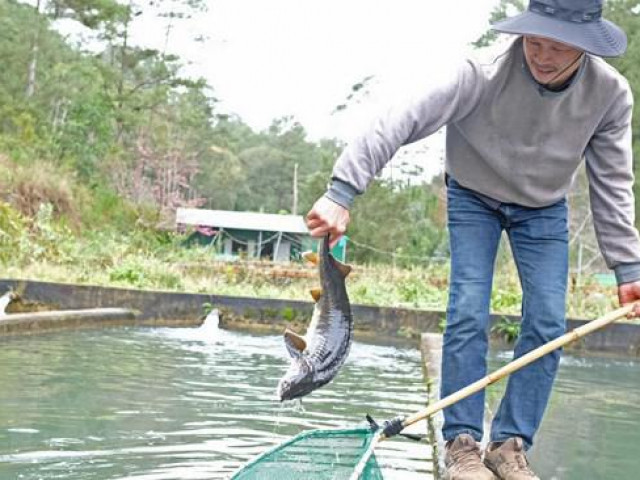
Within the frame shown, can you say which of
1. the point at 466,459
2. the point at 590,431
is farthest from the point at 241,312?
the point at 466,459

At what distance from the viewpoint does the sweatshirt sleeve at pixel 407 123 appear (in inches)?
108

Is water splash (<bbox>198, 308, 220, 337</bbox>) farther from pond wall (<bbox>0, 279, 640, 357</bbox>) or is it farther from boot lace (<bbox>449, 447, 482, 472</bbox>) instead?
boot lace (<bbox>449, 447, 482, 472</bbox>)

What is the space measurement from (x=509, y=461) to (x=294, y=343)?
86cm

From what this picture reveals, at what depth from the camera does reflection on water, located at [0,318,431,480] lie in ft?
12.2

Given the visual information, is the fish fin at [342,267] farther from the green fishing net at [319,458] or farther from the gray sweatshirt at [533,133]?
the green fishing net at [319,458]

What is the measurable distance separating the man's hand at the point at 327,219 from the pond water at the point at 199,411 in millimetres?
1233

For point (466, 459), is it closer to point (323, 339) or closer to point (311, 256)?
point (323, 339)

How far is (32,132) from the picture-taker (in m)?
26.0

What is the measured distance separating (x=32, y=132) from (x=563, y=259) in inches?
957

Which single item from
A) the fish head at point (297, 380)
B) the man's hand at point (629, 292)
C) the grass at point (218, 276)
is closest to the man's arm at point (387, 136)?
the fish head at point (297, 380)

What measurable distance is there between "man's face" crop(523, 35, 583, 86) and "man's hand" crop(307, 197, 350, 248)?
28.8 inches

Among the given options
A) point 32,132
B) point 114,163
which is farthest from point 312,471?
point 114,163

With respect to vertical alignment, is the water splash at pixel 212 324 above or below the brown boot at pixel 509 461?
below

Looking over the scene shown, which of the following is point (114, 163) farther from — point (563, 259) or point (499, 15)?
point (563, 259)
